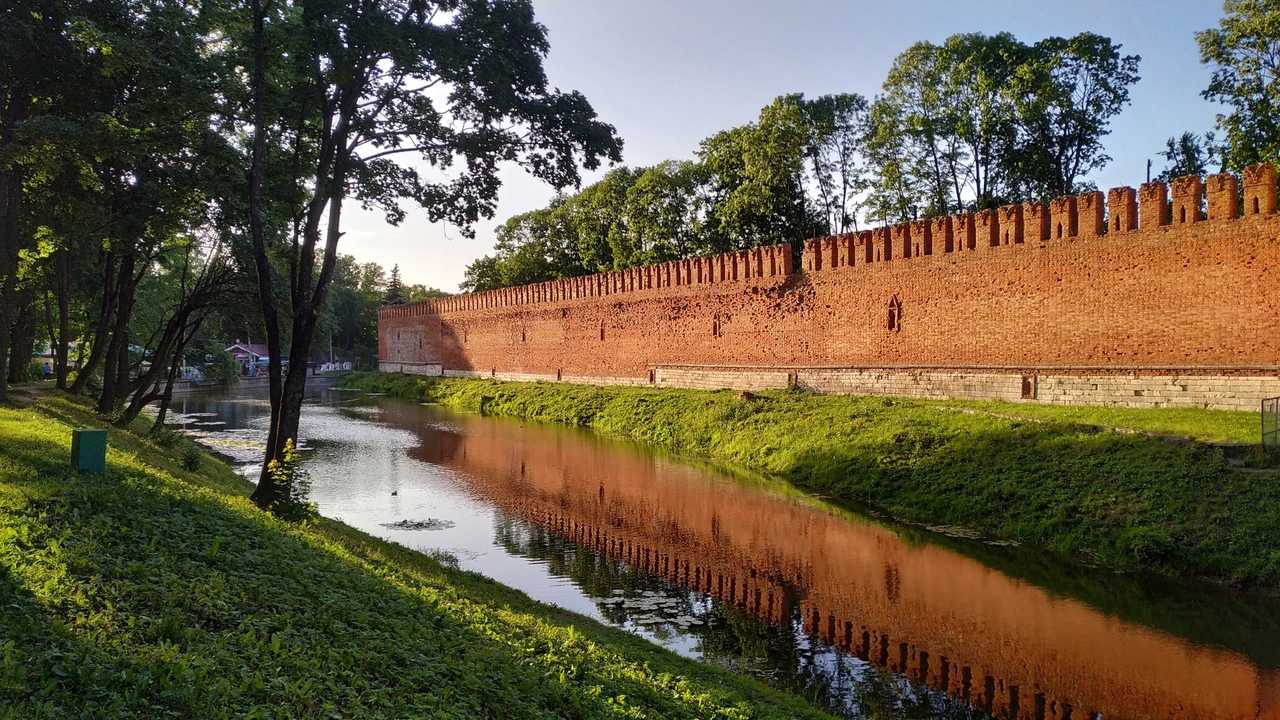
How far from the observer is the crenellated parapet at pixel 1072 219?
1382cm

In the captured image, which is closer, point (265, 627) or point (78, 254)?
point (265, 627)

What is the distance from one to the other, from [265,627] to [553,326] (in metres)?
30.4

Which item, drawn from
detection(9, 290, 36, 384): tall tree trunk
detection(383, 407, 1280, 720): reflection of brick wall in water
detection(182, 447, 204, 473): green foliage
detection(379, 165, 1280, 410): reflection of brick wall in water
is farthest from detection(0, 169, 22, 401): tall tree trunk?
detection(379, 165, 1280, 410): reflection of brick wall in water

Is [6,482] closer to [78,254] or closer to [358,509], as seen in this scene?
[358,509]

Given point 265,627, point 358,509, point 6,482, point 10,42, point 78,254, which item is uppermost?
point 10,42

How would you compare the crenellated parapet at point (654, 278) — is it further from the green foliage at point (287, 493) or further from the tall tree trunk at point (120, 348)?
the green foliage at point (287, 493)

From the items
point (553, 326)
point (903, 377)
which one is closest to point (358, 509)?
point (903, 377)

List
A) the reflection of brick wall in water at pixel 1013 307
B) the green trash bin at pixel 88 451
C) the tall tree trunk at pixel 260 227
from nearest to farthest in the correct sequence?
1. the green trash bin at pixel 88 451
2. the tall tree trunk at pixel 260 227
3. the reflection of brick wall in water at pixel 1013 307

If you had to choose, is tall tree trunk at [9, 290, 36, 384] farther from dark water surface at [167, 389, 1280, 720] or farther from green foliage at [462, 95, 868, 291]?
green foliage at [462, 95, 868, 291]

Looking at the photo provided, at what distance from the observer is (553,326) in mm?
34875

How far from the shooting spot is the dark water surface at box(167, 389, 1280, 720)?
7.02m

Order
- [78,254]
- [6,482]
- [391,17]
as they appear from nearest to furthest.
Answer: [6,482] < [391,17] < [78,254]

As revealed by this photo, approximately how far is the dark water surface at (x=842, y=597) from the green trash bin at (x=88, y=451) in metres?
4.54

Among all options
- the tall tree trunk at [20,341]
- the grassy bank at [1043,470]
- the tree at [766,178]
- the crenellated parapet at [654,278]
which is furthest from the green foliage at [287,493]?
the tree at [766,178]
